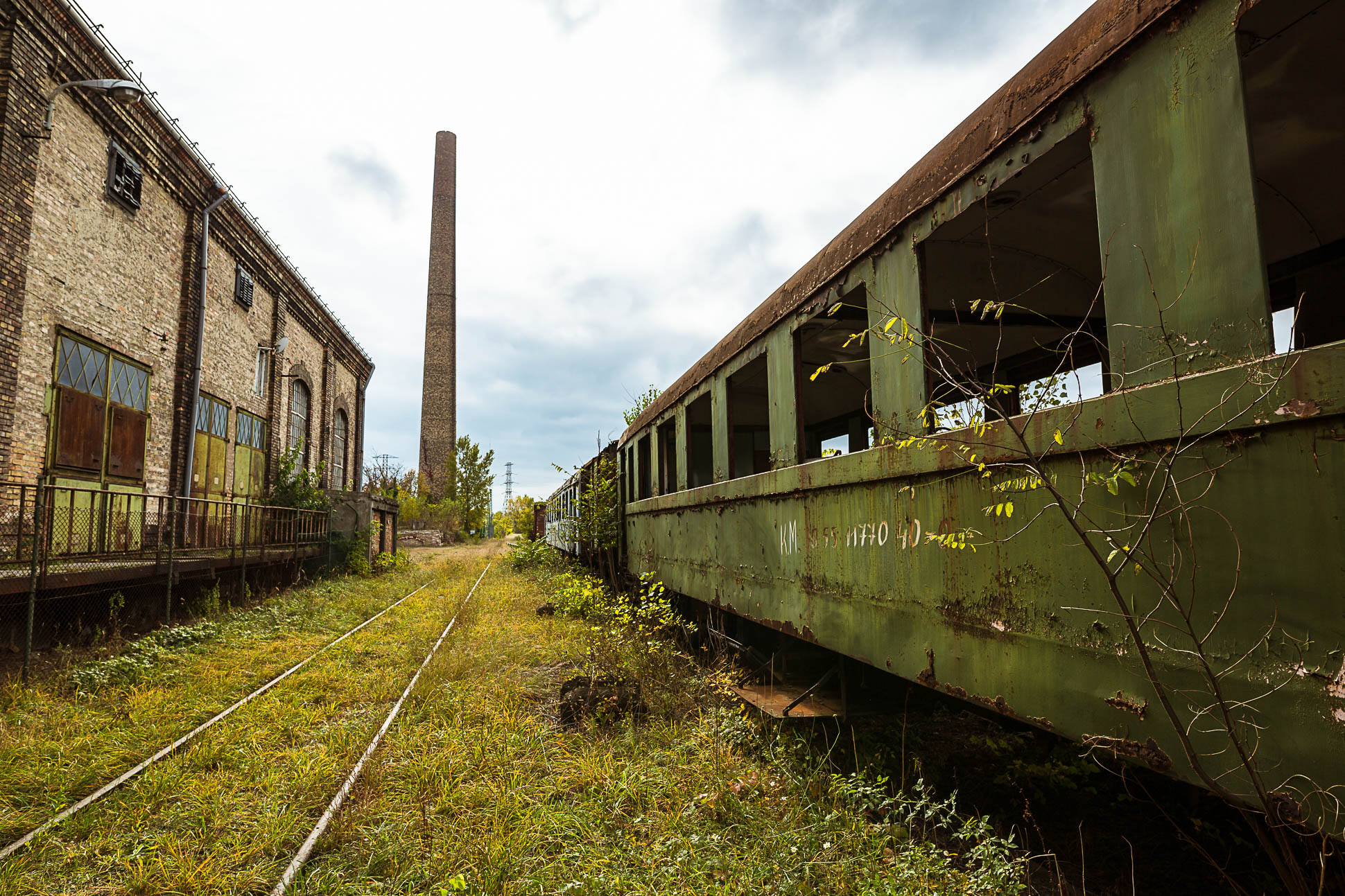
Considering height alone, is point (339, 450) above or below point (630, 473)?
above

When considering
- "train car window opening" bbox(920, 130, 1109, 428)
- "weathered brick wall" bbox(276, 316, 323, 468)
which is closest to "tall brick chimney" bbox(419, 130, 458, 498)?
"weathered brick wall" bbox(276, 316, 323, 468)

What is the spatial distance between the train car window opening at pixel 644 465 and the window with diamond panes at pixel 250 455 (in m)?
10.5

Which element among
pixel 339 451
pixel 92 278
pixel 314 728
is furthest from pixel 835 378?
pixel 339 451

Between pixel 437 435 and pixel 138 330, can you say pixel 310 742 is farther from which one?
pixel 437 435

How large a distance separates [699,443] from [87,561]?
6.51 metres

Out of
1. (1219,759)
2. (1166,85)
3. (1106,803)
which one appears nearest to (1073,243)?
(1166,85)

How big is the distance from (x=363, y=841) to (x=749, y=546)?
2.70 m

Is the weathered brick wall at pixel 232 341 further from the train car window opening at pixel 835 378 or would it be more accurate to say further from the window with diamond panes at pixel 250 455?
the train car window opening at pixel 835 378

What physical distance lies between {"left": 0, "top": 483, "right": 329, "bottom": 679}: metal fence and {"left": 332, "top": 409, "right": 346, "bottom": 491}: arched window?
10568 millimetres

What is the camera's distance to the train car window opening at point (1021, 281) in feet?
8.15

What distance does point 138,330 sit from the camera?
1144 centimetres

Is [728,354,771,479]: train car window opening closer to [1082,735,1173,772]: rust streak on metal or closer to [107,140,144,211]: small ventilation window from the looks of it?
[1082,735,1173,772]: rust streak on metal

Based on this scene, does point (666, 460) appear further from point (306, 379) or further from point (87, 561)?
point (306, 379)

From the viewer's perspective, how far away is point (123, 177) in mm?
10844
